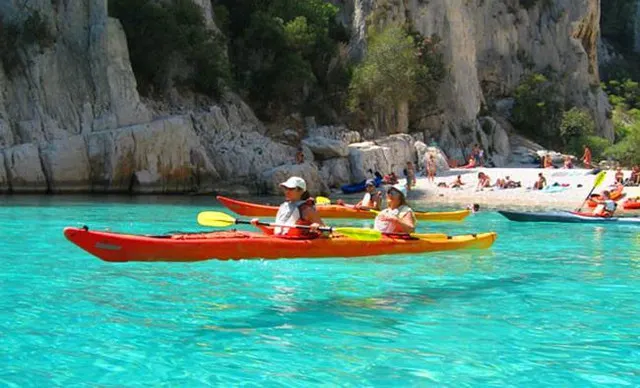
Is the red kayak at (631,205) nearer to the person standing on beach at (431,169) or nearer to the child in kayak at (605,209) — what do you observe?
the child in kayak at (605,209)

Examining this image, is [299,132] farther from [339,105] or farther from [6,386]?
[6,386]

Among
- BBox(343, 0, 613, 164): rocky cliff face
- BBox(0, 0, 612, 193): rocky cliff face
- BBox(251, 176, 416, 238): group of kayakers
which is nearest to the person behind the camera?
BBox(251, 176, 416, 238): group of kayakers

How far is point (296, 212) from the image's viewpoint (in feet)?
33.5

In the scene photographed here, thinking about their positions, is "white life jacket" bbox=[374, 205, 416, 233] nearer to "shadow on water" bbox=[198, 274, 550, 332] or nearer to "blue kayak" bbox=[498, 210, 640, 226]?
"shadow on water" bbox=[198, 274, 550, 332]

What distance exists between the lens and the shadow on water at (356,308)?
750 cm

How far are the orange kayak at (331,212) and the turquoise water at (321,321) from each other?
4.31 m

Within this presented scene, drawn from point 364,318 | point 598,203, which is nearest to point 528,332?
point 364,318

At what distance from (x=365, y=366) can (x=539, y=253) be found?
8.56m

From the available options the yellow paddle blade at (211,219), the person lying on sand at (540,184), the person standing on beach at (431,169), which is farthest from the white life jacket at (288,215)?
the person standing on beach at (431,169)

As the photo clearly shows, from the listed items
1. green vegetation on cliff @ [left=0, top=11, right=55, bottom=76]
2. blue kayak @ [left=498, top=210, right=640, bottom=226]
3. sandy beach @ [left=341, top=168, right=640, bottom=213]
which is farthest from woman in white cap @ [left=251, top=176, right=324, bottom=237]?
green vegetation on cliff @ [left=0, top=11, right=55, bottom=76]

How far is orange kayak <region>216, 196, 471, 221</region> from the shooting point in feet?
56.0

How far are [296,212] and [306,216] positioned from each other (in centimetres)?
15

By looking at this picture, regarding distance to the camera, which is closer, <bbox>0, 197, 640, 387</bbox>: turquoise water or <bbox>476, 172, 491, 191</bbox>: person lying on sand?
<bbox>0, 197, 640, 387</bbox>: turquoise water

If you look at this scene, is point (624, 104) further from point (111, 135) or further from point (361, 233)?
point (361, 233)
